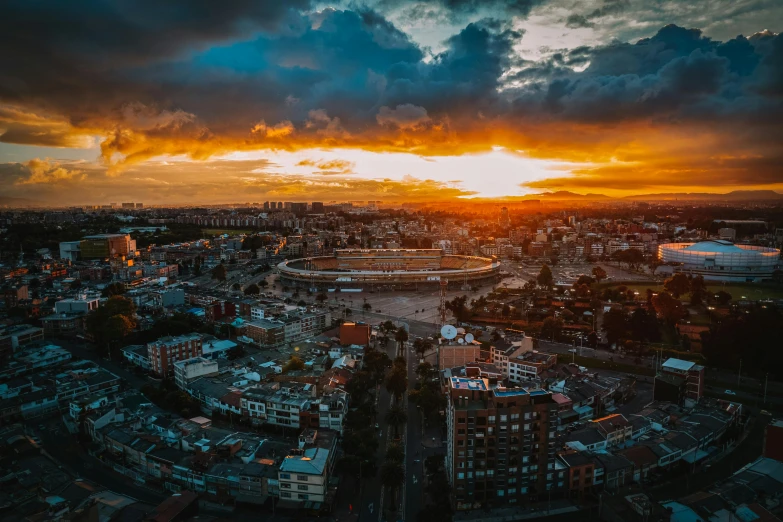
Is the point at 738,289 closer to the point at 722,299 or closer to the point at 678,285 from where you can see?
the point at 678,285

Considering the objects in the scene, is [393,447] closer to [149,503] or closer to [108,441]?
[149,503]

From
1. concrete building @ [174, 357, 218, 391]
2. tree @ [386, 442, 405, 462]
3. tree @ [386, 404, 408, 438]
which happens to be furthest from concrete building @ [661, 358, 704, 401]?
concrete building @ [174, 357, 218, 391]

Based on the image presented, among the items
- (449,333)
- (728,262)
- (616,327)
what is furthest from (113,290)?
(728,262)

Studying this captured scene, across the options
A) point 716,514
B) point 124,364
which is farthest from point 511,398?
point 124,364

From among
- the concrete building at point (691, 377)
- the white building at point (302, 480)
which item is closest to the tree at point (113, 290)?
the white building at point (302, 480)

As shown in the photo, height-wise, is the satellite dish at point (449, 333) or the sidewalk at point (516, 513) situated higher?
the satellite dish at point (449, 333)

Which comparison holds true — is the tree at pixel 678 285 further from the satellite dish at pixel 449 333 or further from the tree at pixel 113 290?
the tree at pixel 113 290

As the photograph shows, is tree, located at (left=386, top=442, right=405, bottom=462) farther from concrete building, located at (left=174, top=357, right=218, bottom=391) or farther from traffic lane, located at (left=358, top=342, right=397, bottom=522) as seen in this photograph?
concrete building, located at (left=174, top=357, right=218, bottom=391)
